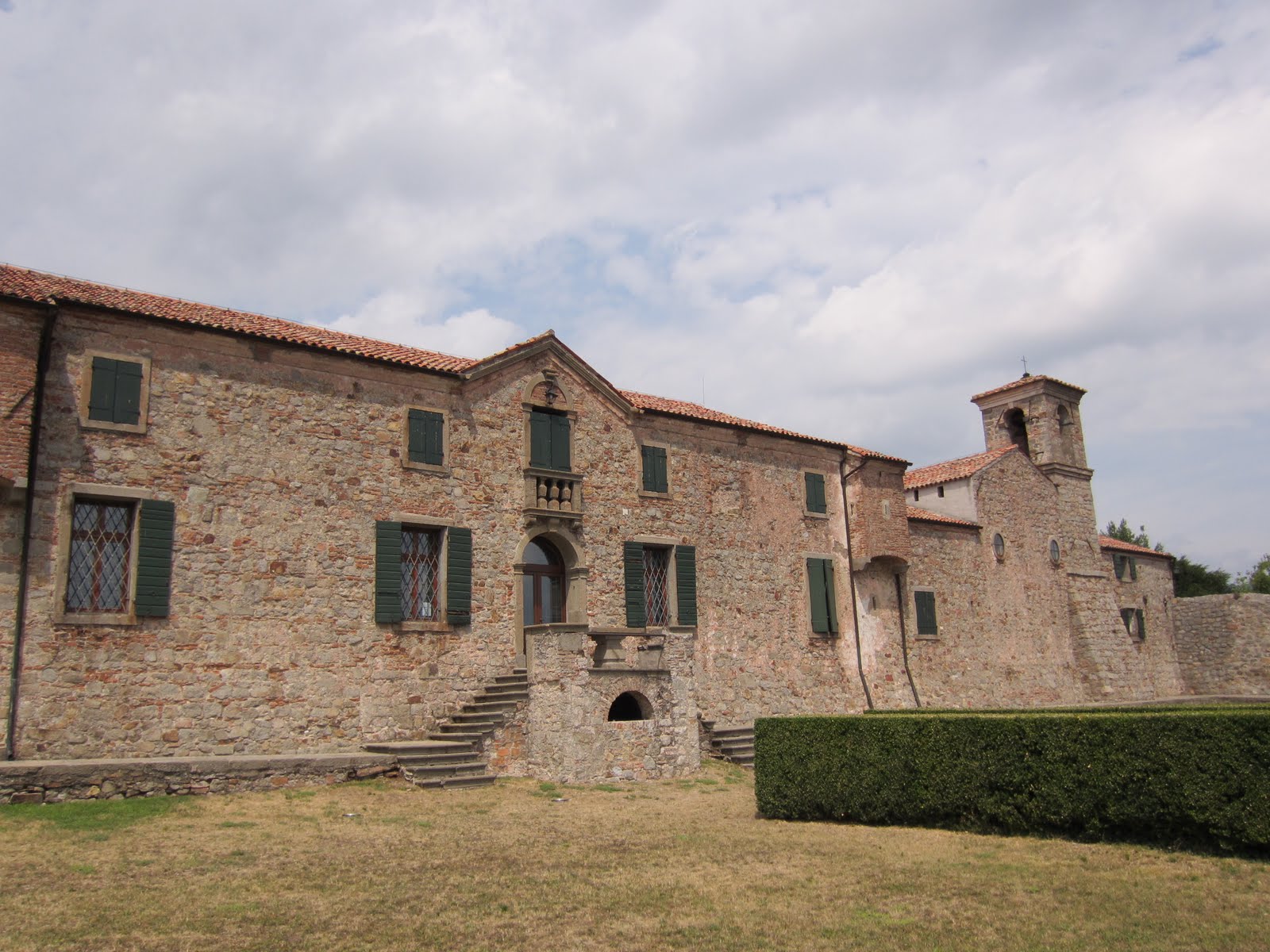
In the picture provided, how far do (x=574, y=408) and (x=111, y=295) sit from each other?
8.90m

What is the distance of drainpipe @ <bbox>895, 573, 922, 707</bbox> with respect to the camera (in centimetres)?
2619

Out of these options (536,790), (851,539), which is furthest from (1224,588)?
(536,790)

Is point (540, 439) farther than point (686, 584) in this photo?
No

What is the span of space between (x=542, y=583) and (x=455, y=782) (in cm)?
530

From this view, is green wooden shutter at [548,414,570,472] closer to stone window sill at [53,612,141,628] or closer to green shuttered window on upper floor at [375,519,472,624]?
green shuttered window on upper floor at [375,519,472,624]

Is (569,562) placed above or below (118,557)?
above

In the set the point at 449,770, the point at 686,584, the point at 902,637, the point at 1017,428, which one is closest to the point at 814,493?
the point at 902,637

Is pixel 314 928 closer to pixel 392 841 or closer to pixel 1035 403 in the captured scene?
pixel 392 841

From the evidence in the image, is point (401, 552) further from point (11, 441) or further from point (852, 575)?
point (852, 575)

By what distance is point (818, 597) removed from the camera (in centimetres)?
2448

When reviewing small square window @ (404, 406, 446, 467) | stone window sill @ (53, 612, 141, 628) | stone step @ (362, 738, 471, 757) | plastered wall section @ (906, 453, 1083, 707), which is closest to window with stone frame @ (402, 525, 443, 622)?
small square window @ (404, 406, 446, 467)

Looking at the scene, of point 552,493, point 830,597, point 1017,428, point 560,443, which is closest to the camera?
point 552,493

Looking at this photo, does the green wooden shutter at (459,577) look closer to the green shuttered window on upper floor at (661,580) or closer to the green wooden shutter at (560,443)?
the green wooden shutter at (560,443)

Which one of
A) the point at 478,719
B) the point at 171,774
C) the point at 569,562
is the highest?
the point at 569,562
